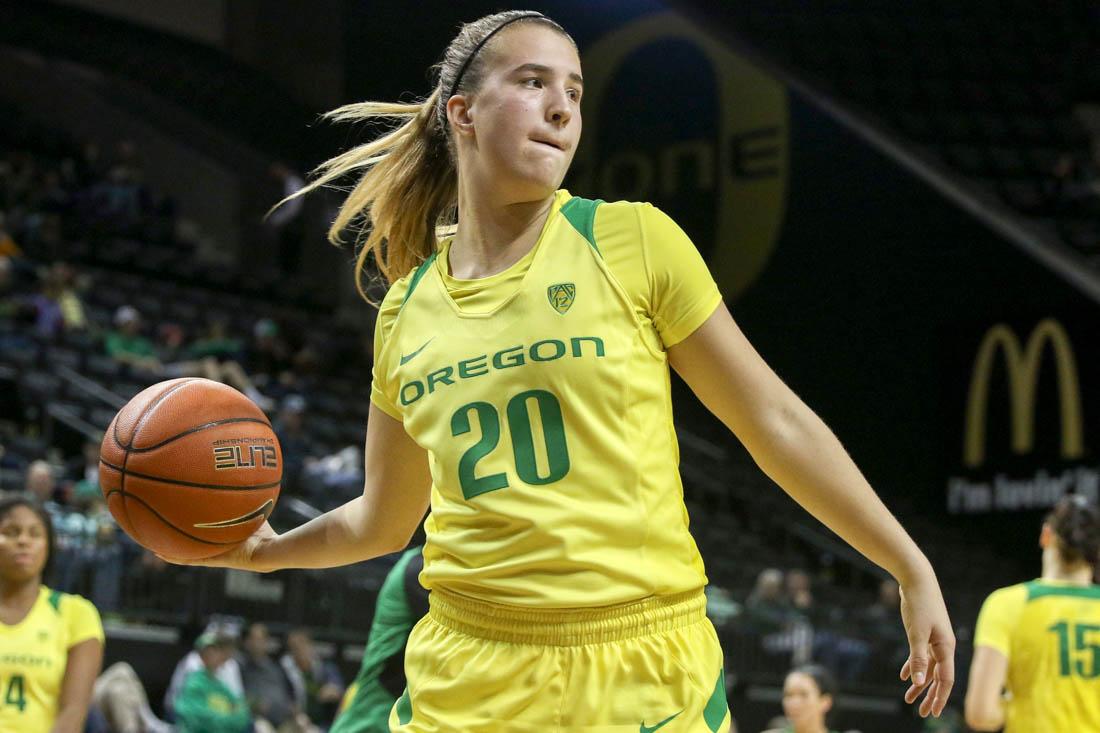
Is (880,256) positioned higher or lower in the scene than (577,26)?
lower

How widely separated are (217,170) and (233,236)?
2.95ft

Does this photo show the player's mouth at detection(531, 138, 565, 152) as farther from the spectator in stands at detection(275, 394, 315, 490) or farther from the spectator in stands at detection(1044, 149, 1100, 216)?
the spectator in stands at detection(1044, 149, 1100, 216)

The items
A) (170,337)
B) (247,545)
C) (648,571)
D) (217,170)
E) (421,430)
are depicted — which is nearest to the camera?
(648,571)

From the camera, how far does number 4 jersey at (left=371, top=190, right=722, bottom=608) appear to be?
215 centimetres

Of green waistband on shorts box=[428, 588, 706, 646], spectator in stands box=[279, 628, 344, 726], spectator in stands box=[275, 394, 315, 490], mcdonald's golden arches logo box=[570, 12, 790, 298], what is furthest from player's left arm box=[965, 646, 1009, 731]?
mcdonald's golden arches logo box=[570, 12, 790, 298]

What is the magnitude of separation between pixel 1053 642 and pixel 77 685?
2.94 metres

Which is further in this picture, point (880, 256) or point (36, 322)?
point (880, 256)

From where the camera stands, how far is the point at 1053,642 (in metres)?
4.57

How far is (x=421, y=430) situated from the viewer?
232 centimetres

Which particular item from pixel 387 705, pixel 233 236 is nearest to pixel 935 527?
pixel 233 236

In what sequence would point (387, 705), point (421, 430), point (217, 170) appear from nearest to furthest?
point (421, 430), point (387, 705), point (217, 170)

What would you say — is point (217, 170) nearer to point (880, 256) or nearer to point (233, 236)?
point (233, 236)

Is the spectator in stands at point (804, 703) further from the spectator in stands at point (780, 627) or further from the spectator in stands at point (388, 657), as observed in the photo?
the spectator in stands at point (780, 627)

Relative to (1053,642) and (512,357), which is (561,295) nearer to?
(512,357)
